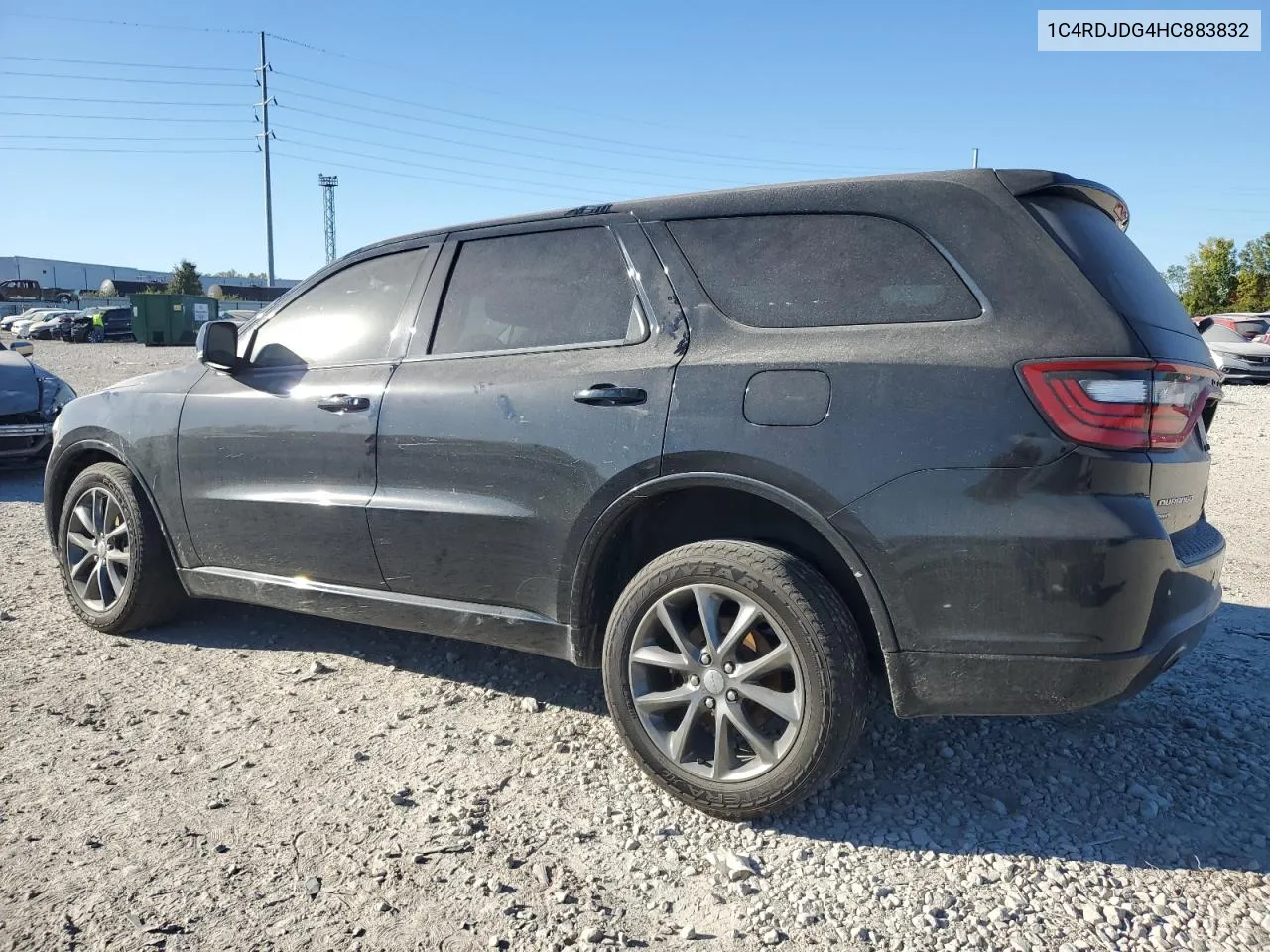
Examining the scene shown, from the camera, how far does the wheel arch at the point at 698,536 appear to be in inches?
103

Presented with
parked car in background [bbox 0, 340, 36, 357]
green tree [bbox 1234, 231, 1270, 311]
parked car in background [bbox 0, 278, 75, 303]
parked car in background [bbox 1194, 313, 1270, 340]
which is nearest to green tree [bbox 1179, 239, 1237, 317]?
green tree [bbox 1234, 231, 1270, 311]

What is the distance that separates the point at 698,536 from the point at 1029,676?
109 centimetres

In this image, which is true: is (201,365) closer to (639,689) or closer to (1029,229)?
(639,689)

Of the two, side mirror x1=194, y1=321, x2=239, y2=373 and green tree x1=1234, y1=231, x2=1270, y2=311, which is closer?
side mirror x1=194, y1=321, x2=239, y2=373

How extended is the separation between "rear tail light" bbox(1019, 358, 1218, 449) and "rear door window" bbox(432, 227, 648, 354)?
1.23 meters

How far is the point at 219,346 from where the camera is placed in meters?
3.97

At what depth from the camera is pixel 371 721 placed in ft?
11.3

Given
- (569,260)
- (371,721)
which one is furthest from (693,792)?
(569,260)

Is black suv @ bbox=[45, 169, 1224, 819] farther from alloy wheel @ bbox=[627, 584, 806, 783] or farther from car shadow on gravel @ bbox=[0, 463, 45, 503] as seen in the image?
car shadow on gravel @ bbox=[0, 463, 45, 503]

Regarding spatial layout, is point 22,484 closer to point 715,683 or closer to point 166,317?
point 715,683

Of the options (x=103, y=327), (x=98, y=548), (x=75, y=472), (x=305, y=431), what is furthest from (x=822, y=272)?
(x=103, y=327)

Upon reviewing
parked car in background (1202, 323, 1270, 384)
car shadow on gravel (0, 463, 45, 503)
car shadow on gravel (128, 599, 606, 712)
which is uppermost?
parked car in background (1202, 323, 1270, 384)

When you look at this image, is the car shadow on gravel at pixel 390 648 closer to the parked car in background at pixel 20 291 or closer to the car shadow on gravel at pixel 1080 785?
the car shadow on gravel at pixel 1080 785

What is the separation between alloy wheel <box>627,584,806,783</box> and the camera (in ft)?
8.82
